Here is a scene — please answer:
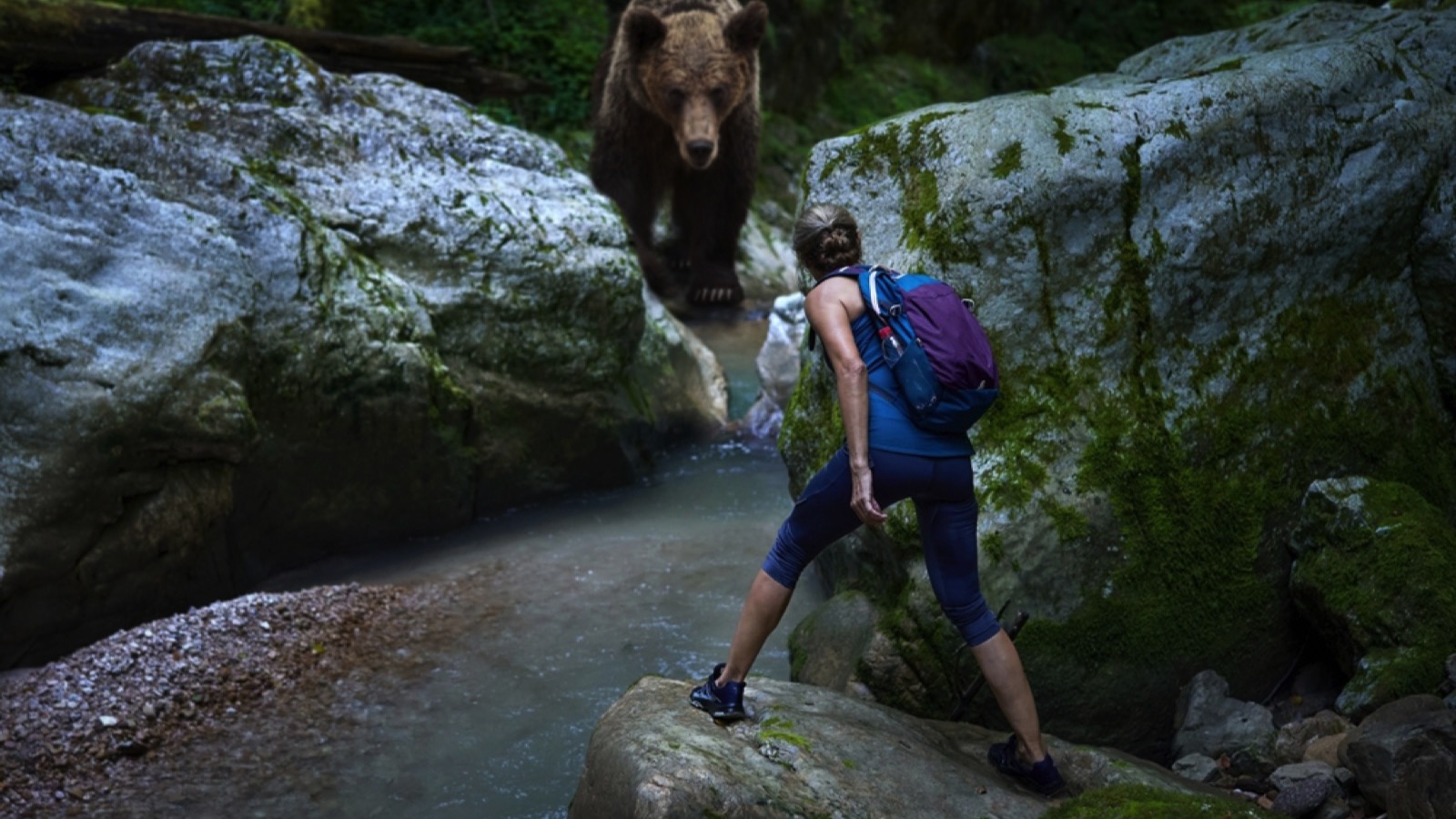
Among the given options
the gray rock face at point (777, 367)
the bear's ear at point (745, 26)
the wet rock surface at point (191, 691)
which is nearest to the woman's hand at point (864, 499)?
the wet rock surface at point (191, 691)

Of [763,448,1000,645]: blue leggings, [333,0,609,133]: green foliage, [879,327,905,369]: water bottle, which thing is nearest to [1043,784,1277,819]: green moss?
[763,448,1000,645]: blue leggings

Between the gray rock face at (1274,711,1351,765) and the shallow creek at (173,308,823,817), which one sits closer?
the gray rock face at (1274,711,1351,765)

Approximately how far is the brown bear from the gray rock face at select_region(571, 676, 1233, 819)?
21.5 feet

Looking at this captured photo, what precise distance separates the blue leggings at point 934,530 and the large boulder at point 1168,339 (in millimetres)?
619

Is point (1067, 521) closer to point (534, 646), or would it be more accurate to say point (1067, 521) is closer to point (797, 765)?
point (797, 765)

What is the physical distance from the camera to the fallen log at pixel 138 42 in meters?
7.49

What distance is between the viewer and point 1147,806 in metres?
3.24

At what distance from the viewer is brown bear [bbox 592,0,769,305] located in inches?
398

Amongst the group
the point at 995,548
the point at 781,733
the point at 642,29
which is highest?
the point at 642,29

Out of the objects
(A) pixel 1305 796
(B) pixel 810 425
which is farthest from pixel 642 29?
(A) pixel 1305 796

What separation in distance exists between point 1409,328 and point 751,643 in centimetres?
296

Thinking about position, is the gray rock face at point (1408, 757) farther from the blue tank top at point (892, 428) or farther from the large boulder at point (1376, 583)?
the blue tank top at point (892, 428)

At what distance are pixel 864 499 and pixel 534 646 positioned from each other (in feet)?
7.16

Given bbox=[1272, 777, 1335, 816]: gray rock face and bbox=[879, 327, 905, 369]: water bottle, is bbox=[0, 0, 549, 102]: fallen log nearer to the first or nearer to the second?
bbox=[879, 327, 905, 369]: water bottle
